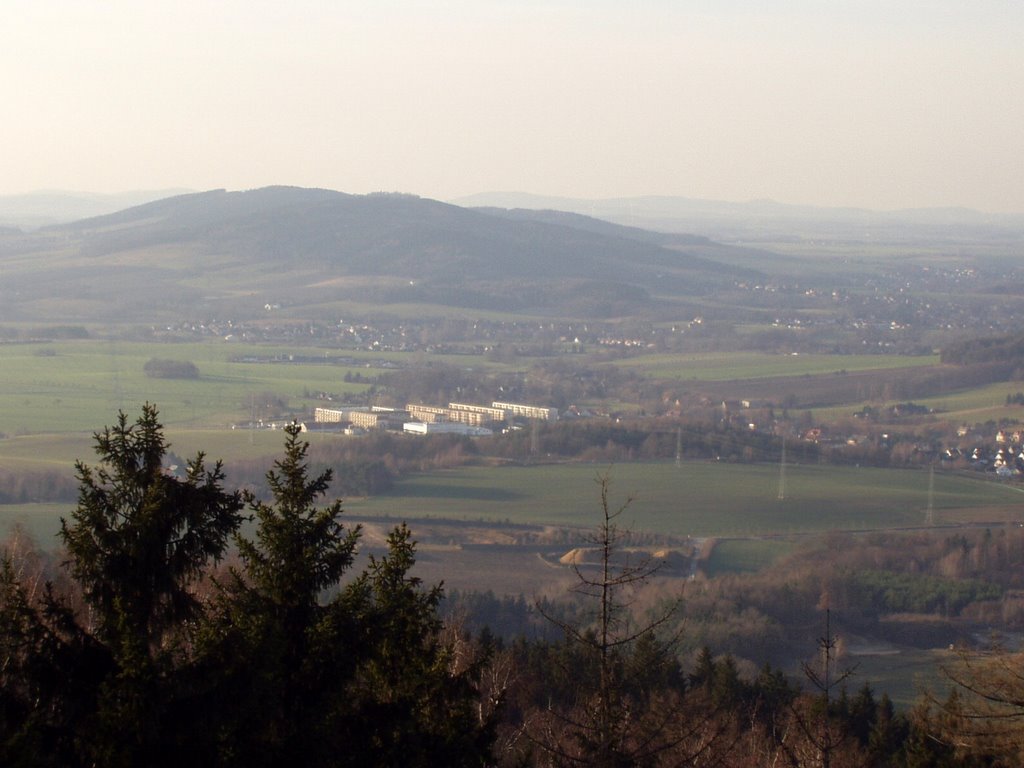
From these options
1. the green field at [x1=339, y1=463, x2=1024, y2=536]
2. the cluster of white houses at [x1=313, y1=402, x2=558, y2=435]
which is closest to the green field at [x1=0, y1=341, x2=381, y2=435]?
the cluster of white houses at [x1=313, y1=402, x2=558, y2=435]

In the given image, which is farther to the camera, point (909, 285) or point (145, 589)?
point (909, 285)

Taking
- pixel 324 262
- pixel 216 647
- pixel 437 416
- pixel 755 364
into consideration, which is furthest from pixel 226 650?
pixel 324 262

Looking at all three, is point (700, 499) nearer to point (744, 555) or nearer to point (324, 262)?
point (744, 555)

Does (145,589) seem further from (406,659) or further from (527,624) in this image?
(527,624)

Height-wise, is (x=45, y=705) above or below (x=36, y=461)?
above

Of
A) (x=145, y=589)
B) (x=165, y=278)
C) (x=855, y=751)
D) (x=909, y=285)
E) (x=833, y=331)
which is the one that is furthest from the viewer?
(x=909, y=285)

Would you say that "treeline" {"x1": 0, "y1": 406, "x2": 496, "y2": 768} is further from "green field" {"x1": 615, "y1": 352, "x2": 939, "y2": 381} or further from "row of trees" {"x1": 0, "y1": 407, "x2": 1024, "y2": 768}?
"green field" {"x1": 615, "y1": 352, "x2": 939, "y2": 381}

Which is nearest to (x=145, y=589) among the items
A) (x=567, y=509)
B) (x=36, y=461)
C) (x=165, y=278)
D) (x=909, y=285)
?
(x=567, y=509)

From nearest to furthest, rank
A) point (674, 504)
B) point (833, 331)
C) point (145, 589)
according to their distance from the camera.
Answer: point (145, 589), point (674, 504), point (833, 331)
